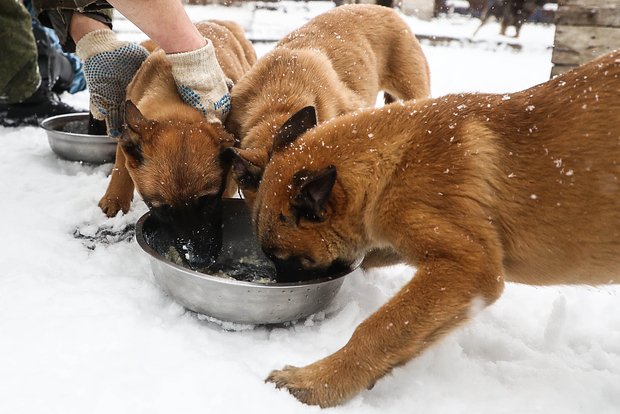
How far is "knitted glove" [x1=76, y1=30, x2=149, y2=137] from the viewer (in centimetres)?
435

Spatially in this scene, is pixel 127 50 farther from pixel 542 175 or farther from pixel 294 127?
pixel 542 175

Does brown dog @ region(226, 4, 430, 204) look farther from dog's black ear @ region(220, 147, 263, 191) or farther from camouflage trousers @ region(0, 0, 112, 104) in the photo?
camouflage trousers @ region(0, 0, 112, 104)

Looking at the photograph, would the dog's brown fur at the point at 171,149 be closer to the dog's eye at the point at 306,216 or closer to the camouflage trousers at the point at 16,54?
the dog's eye at the point at 306,216

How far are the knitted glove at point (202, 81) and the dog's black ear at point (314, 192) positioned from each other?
57.5 inches

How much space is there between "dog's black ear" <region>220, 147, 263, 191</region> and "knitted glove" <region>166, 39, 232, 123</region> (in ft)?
2.45

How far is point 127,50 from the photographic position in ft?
14.8

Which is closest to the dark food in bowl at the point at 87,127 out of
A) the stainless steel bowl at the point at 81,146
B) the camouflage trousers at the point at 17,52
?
the stainless steel bowl at the point at 81,146

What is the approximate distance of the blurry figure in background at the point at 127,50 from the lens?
11.3 ft

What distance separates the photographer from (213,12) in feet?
41.7

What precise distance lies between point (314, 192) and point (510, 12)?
1364 centimetres

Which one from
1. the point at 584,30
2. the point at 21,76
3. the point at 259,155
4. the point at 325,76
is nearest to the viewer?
the point at 259,155

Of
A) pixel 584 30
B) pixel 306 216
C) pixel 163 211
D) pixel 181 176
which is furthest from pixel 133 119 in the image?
pixel 584 30

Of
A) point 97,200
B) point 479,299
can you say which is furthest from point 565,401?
point 97,200

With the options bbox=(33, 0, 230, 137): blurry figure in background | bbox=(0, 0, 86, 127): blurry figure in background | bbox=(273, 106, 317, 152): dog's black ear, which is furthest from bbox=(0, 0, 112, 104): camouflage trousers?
bbox=(273, 106, 317, 152): dog's black ear
